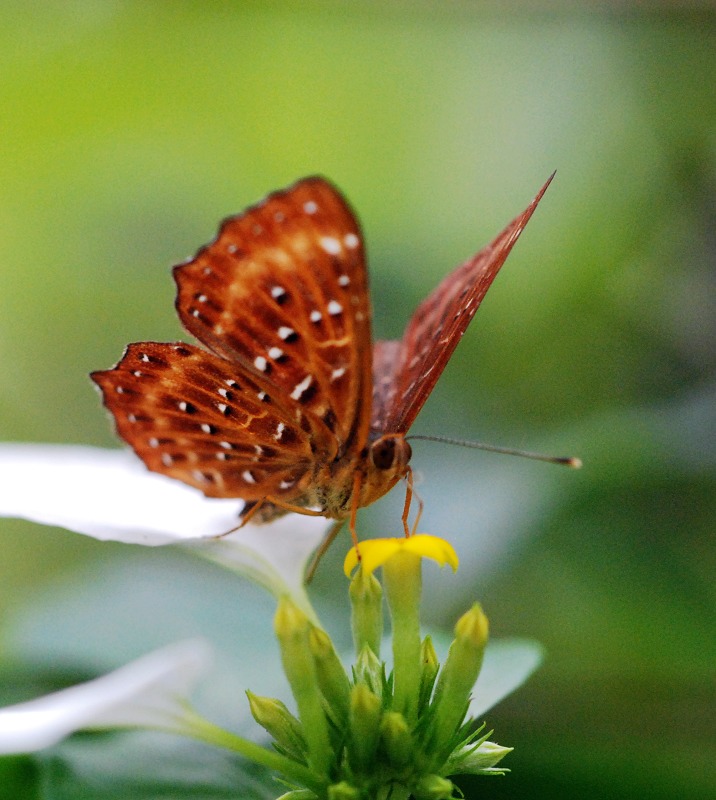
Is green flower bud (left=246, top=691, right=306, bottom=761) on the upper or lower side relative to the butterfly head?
lower

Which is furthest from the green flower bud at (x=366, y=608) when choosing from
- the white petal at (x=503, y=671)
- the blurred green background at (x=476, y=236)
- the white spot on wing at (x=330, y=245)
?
the blurred green background at (x=476, y=236)

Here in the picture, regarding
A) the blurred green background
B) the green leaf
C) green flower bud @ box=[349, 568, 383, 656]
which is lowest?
the green leaf

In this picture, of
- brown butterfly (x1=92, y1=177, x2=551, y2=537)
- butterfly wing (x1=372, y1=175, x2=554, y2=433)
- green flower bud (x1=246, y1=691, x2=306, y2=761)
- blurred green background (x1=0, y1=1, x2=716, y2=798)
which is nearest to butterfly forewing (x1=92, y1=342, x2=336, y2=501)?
brown butterfly (x1=92, y1=177, x2=551, y2=537)

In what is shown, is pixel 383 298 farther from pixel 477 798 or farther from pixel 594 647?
pixel 477 798

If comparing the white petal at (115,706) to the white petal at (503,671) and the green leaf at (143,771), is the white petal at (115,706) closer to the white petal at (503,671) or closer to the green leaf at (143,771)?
the green leaf at (143,771)

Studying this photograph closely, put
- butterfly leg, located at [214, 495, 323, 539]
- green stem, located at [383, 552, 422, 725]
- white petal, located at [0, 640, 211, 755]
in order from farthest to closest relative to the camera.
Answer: butterfly leg, located at [214, 495, 323, 539] → green stem, located at [383, 552, 422, 725] → white petal, located at [0, 640, 211, 755]

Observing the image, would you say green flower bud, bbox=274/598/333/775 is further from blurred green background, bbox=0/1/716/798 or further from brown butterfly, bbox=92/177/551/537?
blurred green background, bbox=0/1/716/798

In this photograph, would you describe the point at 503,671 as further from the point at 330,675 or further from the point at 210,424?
the point at 210,424
